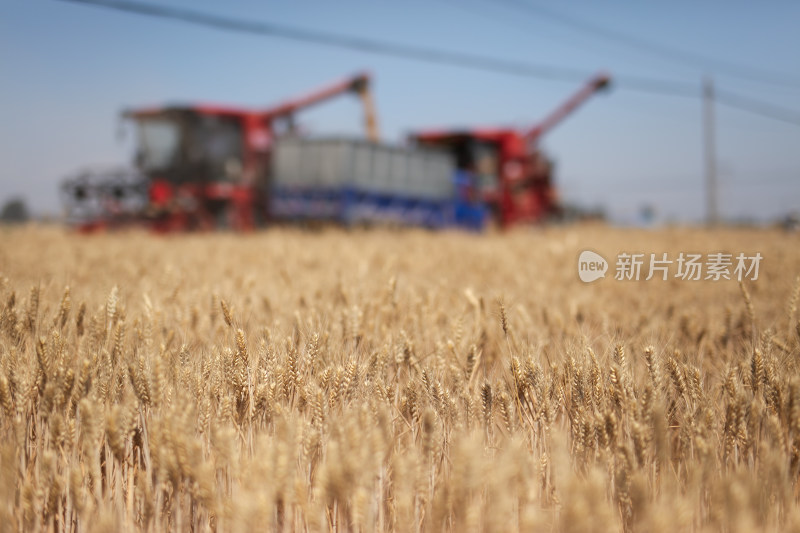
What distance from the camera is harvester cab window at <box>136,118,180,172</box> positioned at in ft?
34.4

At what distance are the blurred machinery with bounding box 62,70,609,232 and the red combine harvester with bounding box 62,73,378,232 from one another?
2 centimetres

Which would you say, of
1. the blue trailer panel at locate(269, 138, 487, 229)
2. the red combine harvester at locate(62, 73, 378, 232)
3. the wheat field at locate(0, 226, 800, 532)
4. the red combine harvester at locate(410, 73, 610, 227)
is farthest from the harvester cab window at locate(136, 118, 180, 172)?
the wheat field at locate(0, 226, 800, 532)

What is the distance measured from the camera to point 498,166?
43.7 ft

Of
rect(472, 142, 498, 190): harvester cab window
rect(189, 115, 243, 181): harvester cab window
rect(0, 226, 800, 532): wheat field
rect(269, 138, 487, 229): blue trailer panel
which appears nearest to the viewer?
rect(0, 226, 800, 532): wheat field

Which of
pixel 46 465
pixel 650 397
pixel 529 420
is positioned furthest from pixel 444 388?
pixel 46 465

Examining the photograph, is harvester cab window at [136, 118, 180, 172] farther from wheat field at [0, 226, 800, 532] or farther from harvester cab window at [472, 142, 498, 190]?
wheat field at [0, 226, 800, 532]

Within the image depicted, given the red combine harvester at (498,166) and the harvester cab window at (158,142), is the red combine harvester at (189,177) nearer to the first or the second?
the harvester cab window at (158,142)

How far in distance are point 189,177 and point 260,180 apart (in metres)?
1.22

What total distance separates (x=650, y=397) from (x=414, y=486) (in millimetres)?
535

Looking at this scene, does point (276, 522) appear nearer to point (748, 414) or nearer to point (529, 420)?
point (529, 420)

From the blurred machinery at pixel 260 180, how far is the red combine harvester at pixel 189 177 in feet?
0.06

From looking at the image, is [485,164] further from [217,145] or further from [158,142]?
[158,142]

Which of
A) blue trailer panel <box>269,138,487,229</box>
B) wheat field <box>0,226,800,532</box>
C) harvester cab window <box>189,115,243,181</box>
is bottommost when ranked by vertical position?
wheat field <box>0,226,800,532</box>

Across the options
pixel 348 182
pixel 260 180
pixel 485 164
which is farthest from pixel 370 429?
pixel 485 164
